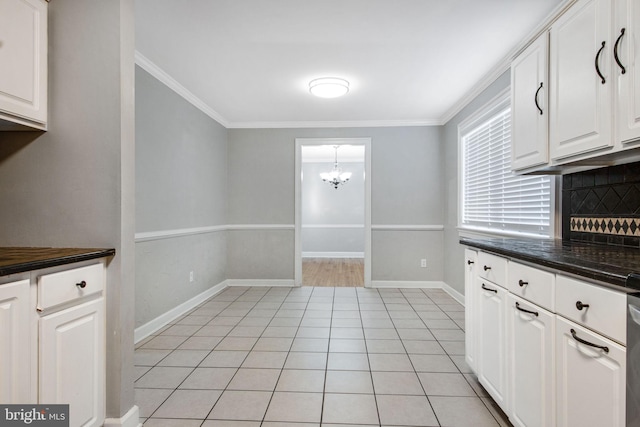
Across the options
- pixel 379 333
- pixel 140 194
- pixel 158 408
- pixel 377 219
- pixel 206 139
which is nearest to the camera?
pixel 158 408

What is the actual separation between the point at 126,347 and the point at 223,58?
2315mm

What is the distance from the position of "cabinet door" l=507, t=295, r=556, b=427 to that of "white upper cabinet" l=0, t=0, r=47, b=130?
245 centimetres

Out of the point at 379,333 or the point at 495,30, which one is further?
the point at 379,333

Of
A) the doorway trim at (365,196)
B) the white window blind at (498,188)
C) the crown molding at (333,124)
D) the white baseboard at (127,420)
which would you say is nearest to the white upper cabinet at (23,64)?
the white baseboard at (127,420)

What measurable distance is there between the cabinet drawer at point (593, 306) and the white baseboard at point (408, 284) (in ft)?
11.5

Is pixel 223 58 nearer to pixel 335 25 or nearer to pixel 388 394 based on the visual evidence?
pixel 335 25

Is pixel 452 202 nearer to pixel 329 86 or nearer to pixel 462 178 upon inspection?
pixel 462 178

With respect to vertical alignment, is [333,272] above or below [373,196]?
below

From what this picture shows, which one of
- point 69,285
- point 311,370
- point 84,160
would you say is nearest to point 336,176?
point 311,370

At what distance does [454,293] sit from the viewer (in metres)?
4.08

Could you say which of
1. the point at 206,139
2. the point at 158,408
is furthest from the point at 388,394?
the point at 206,139

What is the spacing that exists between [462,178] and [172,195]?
337 cm

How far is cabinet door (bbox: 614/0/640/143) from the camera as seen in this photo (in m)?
1.21

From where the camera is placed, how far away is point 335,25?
2.25 metres
